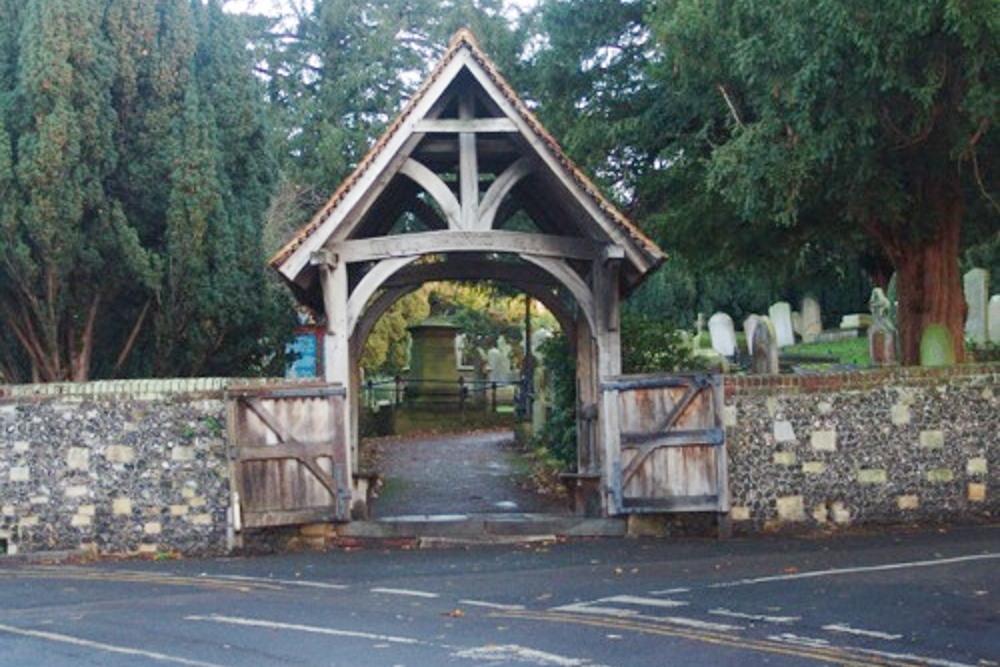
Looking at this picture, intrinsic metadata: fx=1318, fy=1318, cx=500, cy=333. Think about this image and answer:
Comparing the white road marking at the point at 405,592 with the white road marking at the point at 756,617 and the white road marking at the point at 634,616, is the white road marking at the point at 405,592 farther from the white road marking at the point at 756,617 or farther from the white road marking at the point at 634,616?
the white road marking at the point at 756,617

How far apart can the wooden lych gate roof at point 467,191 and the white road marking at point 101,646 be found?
19.2 feet

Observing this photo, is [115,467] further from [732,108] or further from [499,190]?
[732,108]

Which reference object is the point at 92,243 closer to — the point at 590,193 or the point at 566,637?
the point at 590,193

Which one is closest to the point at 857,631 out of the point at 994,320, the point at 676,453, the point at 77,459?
the point at 676,453

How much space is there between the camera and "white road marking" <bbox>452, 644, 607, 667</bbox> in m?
8.09

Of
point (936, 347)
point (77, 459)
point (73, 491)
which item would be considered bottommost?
point (73, 491)

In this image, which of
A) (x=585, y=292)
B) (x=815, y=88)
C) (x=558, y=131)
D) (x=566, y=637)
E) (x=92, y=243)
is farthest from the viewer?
(x=558, y=131)

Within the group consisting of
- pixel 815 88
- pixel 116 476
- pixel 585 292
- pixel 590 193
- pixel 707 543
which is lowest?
pixel 707 543

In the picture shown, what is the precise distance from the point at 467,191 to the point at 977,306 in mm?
19020

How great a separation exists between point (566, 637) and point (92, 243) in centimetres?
1002

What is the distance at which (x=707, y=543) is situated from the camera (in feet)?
47.9

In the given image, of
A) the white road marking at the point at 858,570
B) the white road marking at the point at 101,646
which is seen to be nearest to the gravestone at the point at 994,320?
the white road marking at the point at 858,570

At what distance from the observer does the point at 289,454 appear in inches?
581

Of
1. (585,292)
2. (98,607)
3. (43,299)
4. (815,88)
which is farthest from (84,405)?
(815,88)
